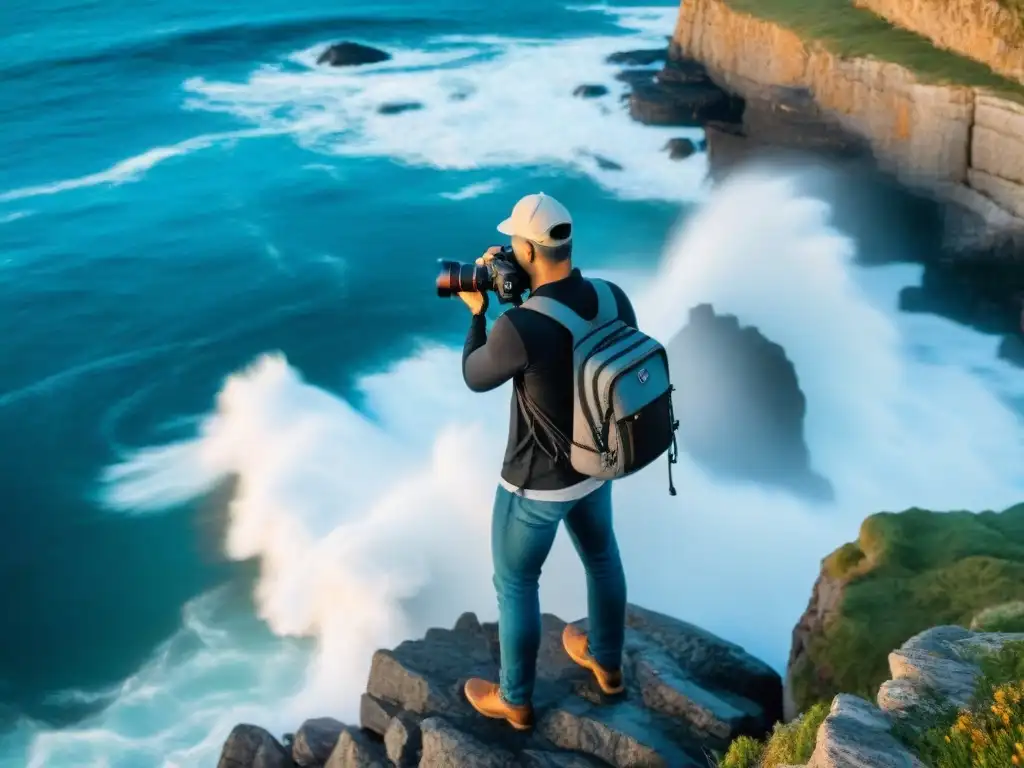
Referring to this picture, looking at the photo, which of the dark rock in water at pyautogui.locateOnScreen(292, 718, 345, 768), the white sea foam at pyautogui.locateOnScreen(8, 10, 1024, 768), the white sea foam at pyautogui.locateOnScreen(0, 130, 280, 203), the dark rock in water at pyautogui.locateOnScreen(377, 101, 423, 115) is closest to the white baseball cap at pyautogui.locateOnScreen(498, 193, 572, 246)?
the dark rock in water at pyautogui.locateOnScreen(292, 718, 345, 768)

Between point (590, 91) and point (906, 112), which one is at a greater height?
point (906, 112)

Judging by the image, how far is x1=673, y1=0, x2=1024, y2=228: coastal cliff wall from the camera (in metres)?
15.5

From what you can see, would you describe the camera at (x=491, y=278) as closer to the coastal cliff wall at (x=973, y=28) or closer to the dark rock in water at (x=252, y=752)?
the dark rock in water at (x=252, y=752)

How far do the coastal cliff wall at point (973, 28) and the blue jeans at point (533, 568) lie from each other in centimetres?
1492

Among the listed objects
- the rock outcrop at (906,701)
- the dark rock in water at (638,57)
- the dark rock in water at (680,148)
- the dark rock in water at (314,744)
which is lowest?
the dark rock in water at (314,744)

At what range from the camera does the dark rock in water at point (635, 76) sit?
26284mm

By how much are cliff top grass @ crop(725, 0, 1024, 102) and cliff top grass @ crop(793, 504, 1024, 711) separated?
11.6 m

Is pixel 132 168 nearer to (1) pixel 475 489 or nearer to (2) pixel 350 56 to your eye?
(2) pixel 350 56

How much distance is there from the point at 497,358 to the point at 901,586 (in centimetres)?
368

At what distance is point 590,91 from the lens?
26594 mm

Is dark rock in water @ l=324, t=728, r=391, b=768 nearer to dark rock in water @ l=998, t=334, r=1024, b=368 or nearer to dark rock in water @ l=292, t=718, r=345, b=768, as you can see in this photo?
dark rock in water @ l=292, t=718, r=345, b=768

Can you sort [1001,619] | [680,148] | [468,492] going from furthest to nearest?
[680,148] → [468,492] → [1001,619]

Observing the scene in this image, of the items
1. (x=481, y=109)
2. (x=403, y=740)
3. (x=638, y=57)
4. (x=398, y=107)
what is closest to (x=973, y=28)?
(x=638, y=57)

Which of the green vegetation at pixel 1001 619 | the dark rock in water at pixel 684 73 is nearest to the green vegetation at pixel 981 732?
the green vegetation at pixel 1001 619
